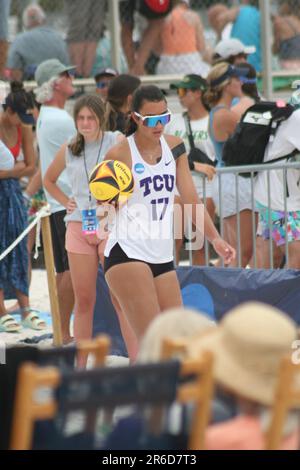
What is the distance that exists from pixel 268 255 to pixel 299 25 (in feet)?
17.3

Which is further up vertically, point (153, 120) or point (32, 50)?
point (32, 50)

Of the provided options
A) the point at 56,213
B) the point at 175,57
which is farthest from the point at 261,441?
the point at 175,57

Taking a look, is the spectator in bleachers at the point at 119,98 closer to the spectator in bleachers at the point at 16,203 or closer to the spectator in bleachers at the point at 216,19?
the spectator in bleachers at the point at 16,203

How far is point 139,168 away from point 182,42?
636 cm

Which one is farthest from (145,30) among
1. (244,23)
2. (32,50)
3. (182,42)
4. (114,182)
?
(114,182)

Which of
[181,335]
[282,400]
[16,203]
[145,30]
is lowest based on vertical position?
[16,203]

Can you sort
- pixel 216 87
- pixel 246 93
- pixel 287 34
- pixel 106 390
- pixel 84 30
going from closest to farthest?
pixel 106 390
pixel 216 87
pixel 246 93
pixel 84 30
pixel 287 34

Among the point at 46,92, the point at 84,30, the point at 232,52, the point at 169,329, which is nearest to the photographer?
the point at 169,329

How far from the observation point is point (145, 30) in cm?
1248

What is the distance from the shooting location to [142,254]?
6324 millimetres

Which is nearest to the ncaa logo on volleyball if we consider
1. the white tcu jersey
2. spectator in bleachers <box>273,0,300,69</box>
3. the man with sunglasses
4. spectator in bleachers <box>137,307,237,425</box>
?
the white tcu jersey

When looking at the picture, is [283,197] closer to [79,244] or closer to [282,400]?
[79,244]

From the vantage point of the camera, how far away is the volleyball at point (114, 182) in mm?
6262
